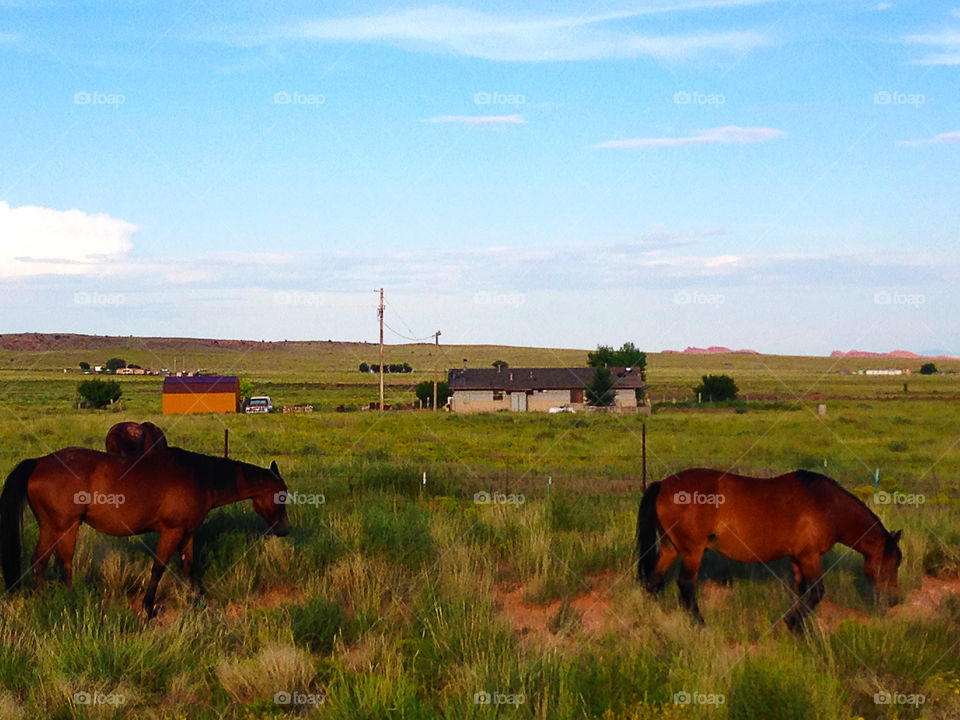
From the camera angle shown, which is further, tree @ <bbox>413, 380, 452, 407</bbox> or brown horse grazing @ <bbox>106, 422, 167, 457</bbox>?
tree @ <bbox>413, 380, 452, 407</bbox>

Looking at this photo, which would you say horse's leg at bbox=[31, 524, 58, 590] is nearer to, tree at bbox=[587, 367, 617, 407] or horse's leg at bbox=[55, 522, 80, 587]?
horse's leg at bbox=[55, 522, 80, 587]

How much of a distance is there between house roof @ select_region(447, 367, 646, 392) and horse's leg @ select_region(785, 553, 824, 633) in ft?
230

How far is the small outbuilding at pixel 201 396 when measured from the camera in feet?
238

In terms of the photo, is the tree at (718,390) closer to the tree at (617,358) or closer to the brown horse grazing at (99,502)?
the tree at (617,358)

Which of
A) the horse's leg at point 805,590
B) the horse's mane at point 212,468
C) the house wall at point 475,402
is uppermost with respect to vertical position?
the horse's mane at point 212,468

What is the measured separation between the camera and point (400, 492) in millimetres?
15453

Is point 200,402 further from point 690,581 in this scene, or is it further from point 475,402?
point 690,581

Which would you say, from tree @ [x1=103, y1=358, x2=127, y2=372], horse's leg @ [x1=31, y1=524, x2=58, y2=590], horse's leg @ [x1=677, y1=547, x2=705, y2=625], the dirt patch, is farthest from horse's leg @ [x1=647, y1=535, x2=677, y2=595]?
tree @ [x1=103, y1=358, x2=127, y2=372]

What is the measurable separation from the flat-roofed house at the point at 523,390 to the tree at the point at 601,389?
19.1 inches

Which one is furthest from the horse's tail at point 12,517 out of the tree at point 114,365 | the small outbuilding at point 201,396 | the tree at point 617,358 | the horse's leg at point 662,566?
the tree at point 114,365

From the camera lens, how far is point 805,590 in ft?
28.7

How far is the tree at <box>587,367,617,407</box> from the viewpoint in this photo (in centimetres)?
7794

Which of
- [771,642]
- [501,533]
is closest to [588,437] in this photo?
[501,533]

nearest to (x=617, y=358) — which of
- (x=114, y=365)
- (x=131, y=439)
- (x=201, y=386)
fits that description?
(x=201, y=386)
